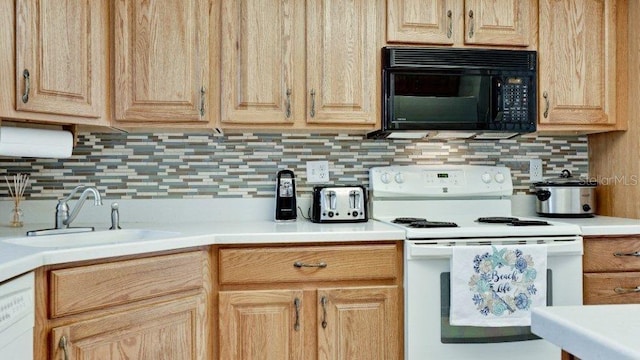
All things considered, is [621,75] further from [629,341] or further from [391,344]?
[629,341]

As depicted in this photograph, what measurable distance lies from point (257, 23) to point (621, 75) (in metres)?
1.77

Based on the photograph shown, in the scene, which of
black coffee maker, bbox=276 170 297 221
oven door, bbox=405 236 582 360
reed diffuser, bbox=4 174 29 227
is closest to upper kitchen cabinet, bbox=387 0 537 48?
Result: black coffee maker, bbox=276 170 297 221

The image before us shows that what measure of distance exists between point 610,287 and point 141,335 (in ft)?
6.12

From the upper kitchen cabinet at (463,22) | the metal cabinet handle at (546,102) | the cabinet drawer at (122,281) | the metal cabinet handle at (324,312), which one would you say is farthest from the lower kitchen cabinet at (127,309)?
the metal cabinet handle at (546,102)

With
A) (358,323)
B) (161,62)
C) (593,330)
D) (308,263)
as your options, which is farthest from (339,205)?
(593,330)

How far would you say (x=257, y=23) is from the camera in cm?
213

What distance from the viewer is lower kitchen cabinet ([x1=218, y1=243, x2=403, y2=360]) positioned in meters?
1.85

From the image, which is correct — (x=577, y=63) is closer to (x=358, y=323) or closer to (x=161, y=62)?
(x=358, y=323)

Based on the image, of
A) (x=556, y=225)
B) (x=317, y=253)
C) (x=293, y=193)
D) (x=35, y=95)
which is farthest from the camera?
(x=293, y=193)

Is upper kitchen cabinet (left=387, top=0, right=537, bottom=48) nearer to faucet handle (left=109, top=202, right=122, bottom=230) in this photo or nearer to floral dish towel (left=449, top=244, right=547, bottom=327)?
floral dish towel (left=449, top=244, right=547, bottom=327)

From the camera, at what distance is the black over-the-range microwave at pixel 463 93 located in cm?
223

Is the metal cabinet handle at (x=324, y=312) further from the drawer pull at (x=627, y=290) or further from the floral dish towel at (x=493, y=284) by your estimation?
the drawer pull at (x=627, y=290)

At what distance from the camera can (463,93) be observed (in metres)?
2.28

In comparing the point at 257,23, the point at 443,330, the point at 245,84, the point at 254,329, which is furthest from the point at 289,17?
the point at 443,330
